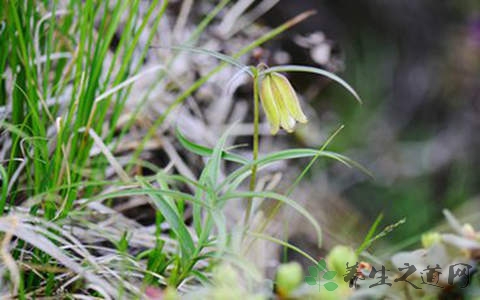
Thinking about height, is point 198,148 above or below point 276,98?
below

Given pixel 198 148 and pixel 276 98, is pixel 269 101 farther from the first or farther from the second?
pixel 198 148

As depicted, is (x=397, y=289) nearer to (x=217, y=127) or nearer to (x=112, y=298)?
(x=112, y=298)

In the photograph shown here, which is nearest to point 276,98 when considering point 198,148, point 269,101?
point 269,101

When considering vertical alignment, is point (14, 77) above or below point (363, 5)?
below

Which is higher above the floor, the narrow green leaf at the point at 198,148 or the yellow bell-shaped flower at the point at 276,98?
the yellow bell-shaped flower at the point at 276,98

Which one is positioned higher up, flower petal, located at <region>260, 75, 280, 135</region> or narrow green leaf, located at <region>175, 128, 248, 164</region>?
flower petal, located at <region>260, 75, 280, 135</region>

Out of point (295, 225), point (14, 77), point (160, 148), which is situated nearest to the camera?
point (14, 77)

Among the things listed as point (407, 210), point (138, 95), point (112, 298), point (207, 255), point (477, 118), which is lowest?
point (112, 298)

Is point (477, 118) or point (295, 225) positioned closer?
point (295, 225)

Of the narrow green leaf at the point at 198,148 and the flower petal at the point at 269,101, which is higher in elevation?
the flower petal at the point at 269,101

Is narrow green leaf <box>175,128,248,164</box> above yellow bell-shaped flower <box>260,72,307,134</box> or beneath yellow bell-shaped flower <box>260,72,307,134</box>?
beneath

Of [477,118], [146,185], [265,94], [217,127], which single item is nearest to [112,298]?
[146,185]
